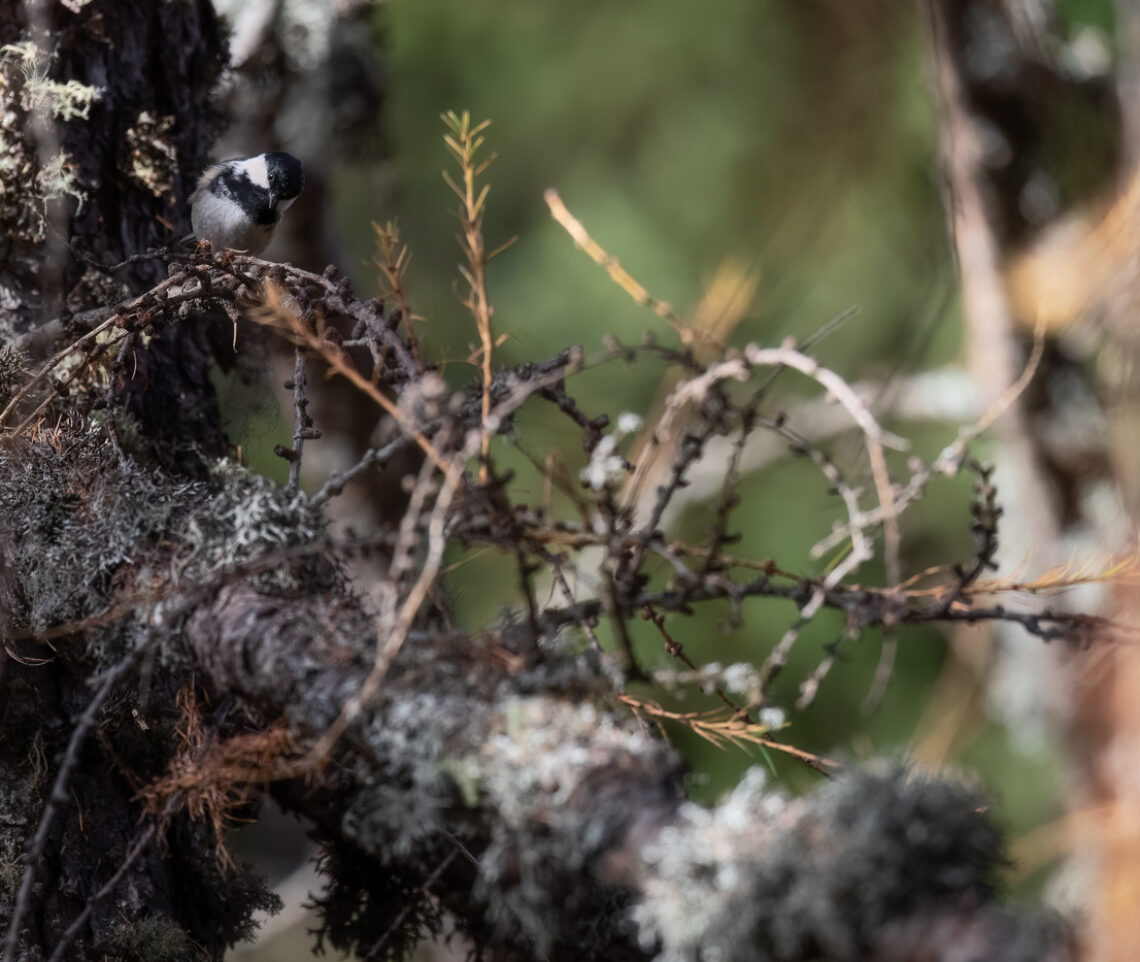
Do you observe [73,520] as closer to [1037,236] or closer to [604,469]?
[604,469]

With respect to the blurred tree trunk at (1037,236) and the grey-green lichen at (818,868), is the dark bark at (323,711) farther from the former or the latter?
the blurred tree trunk at (1037,236)

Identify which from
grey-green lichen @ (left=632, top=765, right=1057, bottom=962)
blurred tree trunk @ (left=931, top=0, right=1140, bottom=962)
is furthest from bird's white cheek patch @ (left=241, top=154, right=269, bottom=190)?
blurred tree trunk @ (left=931, top=0, right=1140, bottom=962)

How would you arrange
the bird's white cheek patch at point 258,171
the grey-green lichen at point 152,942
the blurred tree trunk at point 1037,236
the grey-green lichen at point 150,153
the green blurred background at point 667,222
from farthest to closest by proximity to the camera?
1. the green blurred background at point 667,222
2. the blurred tree trunk at point 1037,236
3. the bird's white cheek patch at point 258,171
4. the grey-green lichen at point 150,153
5. the grey-green lichen at point 152,942

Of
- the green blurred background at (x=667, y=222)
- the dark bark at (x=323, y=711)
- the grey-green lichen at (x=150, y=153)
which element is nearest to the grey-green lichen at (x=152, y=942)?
the dark bark at (x=323, y=711)

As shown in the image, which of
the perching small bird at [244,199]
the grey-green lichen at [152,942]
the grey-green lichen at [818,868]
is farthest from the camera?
the perching small bird at [244,199]

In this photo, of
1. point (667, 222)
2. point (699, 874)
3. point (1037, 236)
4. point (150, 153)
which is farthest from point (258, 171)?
point (667, 222)

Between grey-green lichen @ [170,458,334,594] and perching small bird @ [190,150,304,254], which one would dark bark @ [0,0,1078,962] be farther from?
perching small bird @ [190,150,304,254]

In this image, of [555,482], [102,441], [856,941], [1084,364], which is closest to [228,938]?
[102,441]
